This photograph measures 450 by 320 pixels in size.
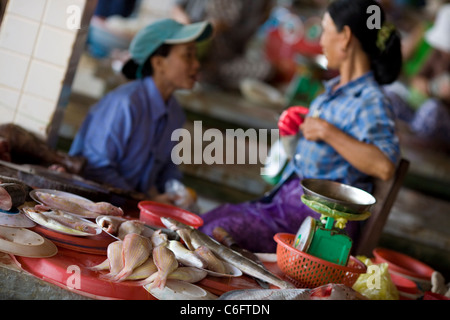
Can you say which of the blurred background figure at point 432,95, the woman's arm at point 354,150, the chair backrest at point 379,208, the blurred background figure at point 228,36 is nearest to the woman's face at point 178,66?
the woman's arm at point 354,150

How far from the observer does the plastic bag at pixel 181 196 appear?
358cm

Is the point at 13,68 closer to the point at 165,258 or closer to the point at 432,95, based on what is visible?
the point at 165,258

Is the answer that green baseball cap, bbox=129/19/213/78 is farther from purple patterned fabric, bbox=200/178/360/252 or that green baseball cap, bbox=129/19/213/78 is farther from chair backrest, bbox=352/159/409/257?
chair backrest, bbox=352/159/409/257

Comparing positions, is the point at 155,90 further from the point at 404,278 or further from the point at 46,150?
the point at 404,278

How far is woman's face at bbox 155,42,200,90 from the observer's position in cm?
364

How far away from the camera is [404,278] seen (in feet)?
9.41

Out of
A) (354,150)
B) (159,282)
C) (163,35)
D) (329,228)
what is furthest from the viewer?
(163,35)

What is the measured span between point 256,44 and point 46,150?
25.1 ft

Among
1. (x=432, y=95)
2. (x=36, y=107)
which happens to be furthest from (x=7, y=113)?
(x=432, y=95)

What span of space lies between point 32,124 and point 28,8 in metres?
0.66

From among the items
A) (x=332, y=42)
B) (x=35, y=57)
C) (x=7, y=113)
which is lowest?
(x=7, y=113)

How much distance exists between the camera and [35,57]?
323 cm

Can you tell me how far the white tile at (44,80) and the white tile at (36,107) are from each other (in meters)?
0.03

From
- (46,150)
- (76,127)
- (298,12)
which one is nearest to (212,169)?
(76,127)
